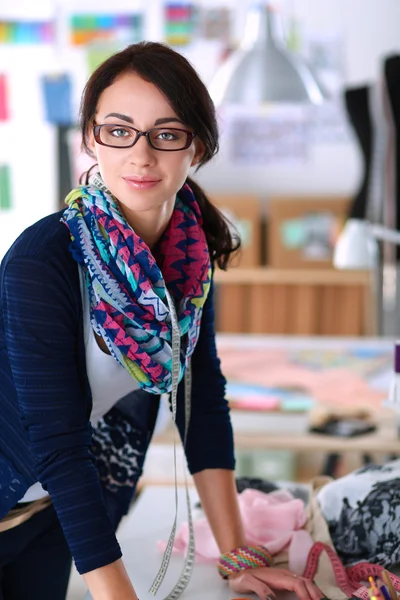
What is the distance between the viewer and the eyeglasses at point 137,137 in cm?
117

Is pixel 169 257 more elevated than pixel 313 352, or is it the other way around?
pixel 169 257

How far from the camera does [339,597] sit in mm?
1284

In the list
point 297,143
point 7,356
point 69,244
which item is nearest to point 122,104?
point 69,244

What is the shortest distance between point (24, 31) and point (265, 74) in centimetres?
277

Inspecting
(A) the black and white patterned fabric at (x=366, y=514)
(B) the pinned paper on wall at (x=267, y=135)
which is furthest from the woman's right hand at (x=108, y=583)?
(B) the pinned paper on wall at (x=267, y=135)

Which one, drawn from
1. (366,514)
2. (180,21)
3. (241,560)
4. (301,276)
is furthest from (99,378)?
(180,21)

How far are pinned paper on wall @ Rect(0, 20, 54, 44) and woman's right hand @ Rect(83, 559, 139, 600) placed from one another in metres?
4.34

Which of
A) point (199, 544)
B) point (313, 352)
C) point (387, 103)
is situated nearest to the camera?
point (199, 544)

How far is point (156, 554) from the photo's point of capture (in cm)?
148

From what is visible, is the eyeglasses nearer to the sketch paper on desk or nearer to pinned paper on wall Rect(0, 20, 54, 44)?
the sketch paper on desk

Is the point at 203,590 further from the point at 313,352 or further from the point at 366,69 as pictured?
the point at 366,69

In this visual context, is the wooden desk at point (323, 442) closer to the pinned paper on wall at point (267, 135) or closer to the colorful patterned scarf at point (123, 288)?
the colorful patterned scarf at point (123, 288)

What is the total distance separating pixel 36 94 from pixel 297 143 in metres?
1.57

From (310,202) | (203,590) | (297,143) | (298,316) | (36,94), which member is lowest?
(298,316)
